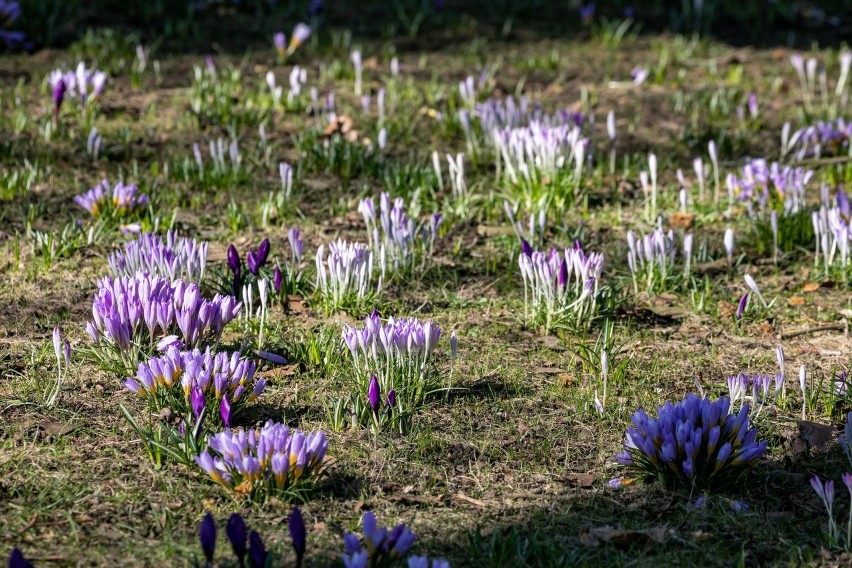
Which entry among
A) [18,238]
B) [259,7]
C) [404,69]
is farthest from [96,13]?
[18,238]

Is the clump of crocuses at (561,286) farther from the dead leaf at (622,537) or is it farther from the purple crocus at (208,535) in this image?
the purple crocus at (208,535)

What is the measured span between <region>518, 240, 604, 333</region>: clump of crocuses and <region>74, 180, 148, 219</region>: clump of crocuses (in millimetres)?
2081

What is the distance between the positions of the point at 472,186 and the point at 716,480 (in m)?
2.98

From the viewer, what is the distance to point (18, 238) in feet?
16.2

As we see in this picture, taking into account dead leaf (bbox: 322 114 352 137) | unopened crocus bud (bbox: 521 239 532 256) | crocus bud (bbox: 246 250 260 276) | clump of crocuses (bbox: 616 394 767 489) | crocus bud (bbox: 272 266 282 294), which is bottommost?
clump of crocuses (bbox: 616 394 767 489)

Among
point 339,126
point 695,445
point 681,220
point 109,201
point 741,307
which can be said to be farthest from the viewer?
point 339,126

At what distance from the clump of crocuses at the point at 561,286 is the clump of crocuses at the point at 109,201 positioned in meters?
2.08

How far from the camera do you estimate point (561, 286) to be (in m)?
4.42

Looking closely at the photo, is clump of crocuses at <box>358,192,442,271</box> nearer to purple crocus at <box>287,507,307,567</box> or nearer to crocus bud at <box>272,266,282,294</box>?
crocus bud at <box>272,266,282,294</box>

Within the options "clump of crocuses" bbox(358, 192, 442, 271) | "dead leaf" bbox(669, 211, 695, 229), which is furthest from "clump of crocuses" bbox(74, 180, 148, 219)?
"dead leaf" bbox(669, 211, 695, 229)

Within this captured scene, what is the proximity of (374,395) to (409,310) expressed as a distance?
117 centimetres

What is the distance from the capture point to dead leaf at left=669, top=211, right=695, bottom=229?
5.66 metres

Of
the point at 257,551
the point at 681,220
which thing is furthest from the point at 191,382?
the point at 681,220

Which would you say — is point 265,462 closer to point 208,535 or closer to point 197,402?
point 197,402
